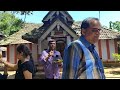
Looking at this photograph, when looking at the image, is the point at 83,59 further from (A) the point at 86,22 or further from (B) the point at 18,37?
(B) the point at 18,37

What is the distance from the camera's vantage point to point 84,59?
7.63ft

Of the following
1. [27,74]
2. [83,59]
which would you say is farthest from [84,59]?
[27,74]

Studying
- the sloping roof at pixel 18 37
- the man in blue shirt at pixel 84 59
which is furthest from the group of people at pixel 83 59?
the sloping roof at pixel 18 37

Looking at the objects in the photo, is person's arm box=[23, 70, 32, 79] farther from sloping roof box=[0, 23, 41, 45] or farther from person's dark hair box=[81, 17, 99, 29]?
sloping roof box=[0, 23, 41, 45]

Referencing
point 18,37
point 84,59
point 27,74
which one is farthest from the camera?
point 18,37

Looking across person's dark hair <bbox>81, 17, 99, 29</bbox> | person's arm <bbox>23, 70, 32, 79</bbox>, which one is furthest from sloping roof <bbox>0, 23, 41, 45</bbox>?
person's dark hair <bbox>81, 17, 99, 29</bbox>

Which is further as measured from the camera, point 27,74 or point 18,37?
point 18,37

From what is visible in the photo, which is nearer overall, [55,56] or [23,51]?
[23,51]

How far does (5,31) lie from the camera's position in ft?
11.0

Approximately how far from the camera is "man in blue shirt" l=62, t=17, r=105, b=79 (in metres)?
2.32

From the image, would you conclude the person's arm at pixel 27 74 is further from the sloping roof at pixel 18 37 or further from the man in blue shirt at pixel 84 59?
the sloping roof at pixel 18 37
